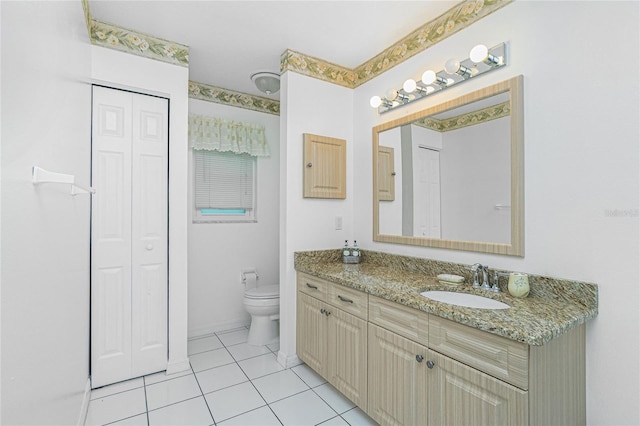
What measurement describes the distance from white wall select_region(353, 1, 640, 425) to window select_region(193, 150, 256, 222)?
2.39 m

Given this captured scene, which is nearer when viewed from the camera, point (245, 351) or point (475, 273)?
point (475, 273)

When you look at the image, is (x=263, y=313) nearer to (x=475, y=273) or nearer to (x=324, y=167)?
(x=324, y=167)

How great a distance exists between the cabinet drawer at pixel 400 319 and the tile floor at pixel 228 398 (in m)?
0.64

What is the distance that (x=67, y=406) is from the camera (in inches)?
51.2

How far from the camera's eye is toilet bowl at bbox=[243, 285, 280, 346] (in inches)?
107

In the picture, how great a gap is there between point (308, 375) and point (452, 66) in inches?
88.7

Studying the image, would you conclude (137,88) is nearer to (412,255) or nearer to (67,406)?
(67,406)

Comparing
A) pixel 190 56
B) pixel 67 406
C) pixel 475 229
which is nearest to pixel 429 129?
pixel 475 229

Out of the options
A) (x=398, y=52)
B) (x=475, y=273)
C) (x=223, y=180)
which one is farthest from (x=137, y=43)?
(x=475, y=273)

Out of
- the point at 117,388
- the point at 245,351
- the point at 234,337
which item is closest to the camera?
the point at 117,388

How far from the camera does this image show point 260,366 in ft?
7.79

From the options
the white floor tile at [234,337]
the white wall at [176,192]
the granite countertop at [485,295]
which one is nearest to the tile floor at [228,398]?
the white wall at [176,192]

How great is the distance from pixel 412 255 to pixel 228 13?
201 centimetres

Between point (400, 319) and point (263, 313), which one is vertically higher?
point (400, 319)
